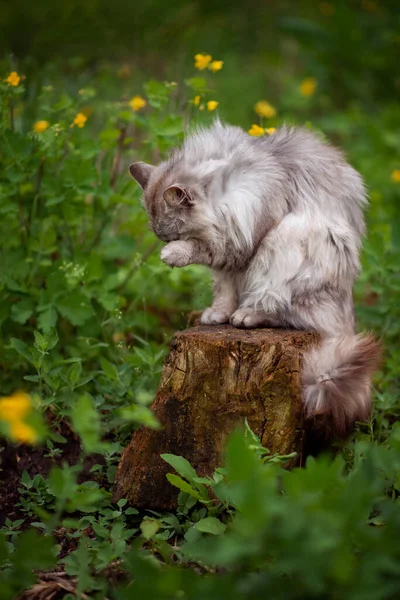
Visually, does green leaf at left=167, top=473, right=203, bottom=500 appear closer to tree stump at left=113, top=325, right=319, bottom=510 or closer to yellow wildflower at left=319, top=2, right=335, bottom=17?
tree stump at left=113, top=325, right=319, bottom=510

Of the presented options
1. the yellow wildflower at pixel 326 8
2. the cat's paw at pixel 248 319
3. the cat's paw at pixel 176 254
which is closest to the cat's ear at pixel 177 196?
the cat's paw at pixel 176 254

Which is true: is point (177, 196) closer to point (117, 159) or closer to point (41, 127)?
point (41, 127)

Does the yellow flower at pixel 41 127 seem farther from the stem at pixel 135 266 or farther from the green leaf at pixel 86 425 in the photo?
the green leaf at pixel 86 425

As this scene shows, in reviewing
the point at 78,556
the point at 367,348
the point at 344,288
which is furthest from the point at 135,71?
the point at 78,556

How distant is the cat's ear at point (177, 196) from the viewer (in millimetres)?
2912

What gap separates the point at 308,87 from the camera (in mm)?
7434

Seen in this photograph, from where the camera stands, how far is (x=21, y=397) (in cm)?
164

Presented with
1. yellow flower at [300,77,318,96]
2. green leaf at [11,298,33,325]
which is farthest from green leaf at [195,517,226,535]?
yellow flower at [300,77,318,96]

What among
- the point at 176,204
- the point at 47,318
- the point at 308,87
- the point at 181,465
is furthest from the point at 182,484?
the point at 308,87

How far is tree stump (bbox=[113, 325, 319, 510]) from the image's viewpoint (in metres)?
2.71

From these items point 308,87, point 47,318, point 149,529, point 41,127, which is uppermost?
point 41,127

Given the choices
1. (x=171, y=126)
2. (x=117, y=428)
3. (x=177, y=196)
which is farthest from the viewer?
(x=171, y=126)

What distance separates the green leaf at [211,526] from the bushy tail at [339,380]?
58 cm

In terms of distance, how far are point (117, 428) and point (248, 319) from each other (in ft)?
2.60
